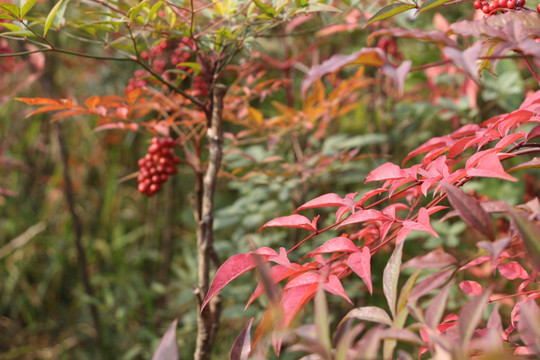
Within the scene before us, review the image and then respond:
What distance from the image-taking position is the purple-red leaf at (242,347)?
15.0 inches

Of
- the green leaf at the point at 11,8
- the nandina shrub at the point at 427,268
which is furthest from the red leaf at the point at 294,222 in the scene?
the green leaf at the point at 11,8

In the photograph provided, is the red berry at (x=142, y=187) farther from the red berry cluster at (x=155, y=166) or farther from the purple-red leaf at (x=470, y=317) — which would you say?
the purple-red leaf at (x=470, y=317)

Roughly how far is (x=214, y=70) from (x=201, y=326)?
0.37 m

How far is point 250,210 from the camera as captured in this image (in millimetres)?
1066

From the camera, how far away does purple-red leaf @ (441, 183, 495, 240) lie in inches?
13.0

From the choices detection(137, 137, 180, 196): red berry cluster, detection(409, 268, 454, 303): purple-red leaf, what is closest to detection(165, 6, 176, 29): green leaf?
detection(137, 137, 180, 196): red berry cluster

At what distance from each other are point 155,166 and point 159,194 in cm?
88

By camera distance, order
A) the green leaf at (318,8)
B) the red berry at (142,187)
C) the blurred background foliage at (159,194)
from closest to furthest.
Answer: the green leaf at (318,8) < the red berry at (142,187) < the blurred background foliage at (159,194)

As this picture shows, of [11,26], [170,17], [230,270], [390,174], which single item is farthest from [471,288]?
[11,26]

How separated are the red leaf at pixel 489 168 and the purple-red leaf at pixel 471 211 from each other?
5 centimetres

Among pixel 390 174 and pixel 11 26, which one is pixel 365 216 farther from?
pixel 11 26

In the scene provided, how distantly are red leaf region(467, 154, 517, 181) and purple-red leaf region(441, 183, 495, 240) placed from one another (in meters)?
0.05

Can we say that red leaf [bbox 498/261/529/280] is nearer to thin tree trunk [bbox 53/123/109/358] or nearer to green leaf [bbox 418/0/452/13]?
green leaf [bbox 418/0/452/13]

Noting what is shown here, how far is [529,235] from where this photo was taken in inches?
11.8
